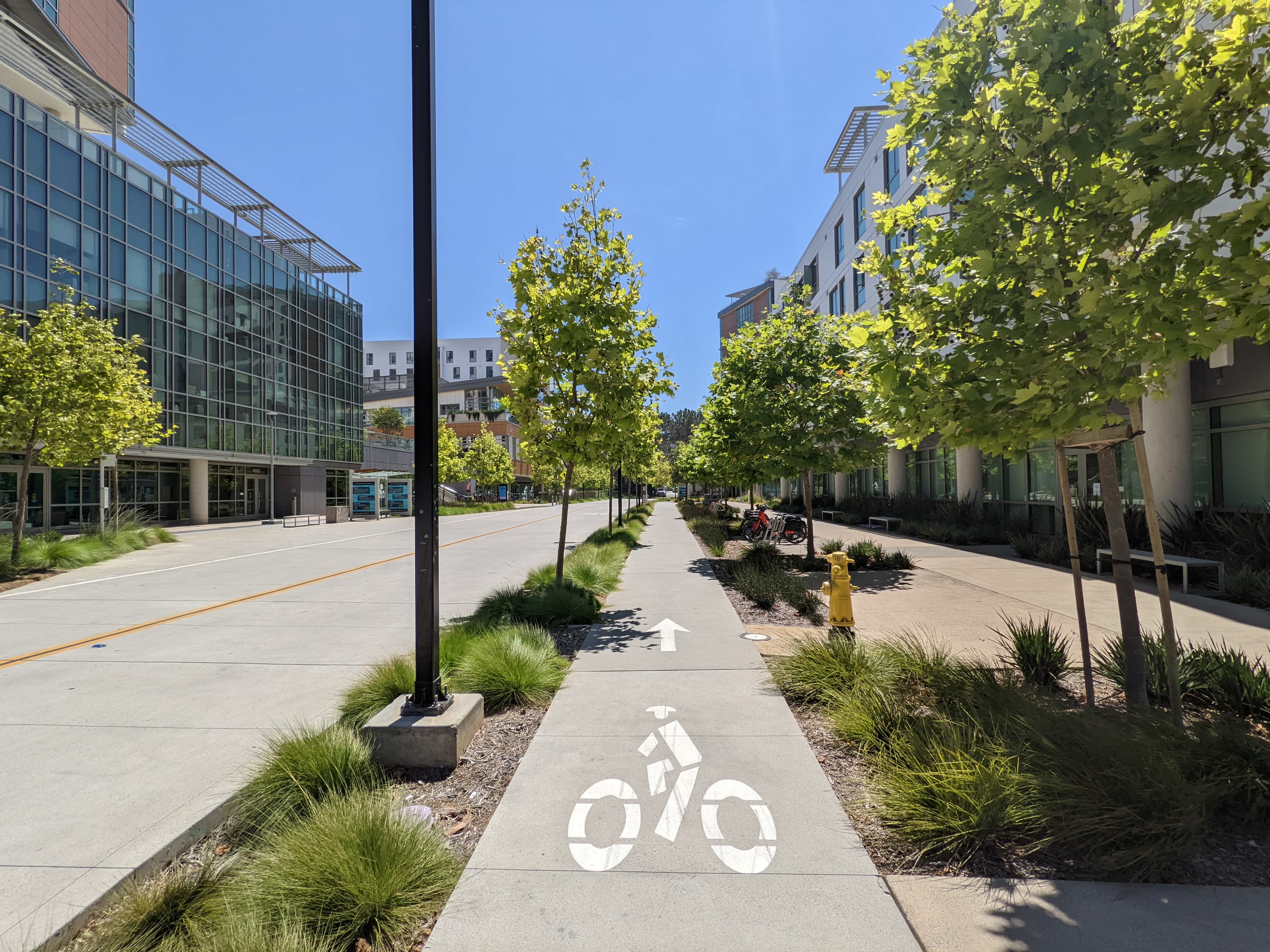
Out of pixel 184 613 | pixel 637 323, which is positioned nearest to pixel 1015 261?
pixel 637 323

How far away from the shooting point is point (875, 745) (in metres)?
4.29

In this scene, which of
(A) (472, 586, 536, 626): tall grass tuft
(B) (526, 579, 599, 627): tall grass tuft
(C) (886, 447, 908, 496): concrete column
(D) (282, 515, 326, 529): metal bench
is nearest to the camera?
(A) (472, 586, 536, 626): tall grass tuft

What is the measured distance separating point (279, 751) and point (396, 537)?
22.2 meters

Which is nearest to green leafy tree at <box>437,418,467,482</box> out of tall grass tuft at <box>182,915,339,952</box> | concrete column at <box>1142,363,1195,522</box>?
concrete column at <box>1142,363,1195,522</box>

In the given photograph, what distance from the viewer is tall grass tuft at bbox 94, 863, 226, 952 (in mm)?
2553

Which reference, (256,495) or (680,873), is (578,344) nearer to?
(680,873)

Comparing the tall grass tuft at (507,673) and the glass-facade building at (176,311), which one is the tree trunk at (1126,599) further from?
the glass-facade building at (176,311)

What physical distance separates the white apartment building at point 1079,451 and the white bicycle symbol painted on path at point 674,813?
254cm

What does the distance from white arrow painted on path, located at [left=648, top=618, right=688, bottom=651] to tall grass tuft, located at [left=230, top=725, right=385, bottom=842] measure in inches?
142

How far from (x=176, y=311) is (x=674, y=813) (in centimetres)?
3814

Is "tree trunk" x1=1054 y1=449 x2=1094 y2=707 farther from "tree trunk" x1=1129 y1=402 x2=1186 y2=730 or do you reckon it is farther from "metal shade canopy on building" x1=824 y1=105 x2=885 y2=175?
"metal shade canopy on building" x1=824 y1=105 x2=885 y2=175

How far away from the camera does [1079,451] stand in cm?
979

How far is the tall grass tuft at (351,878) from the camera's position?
2627mm

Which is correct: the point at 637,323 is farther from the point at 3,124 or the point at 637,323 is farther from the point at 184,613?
the point at 3,124
